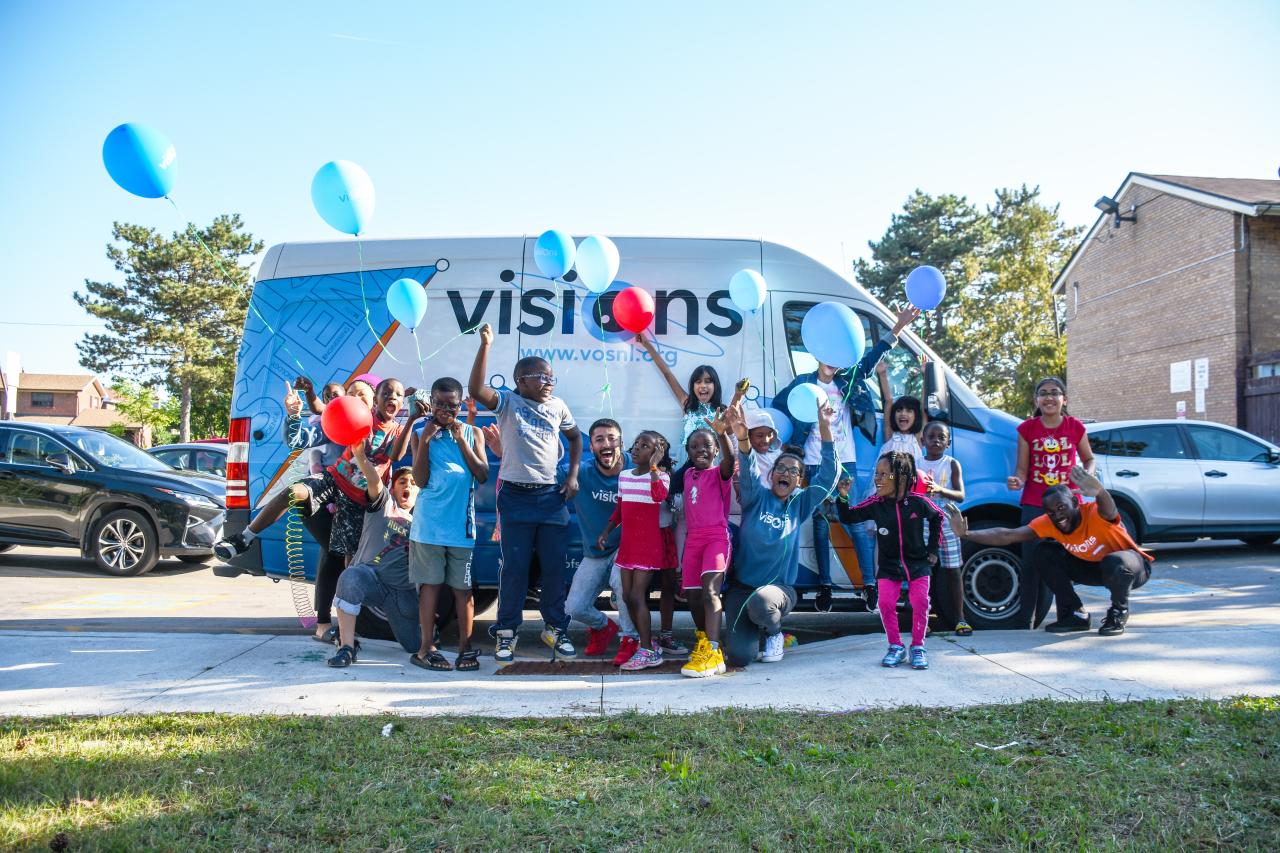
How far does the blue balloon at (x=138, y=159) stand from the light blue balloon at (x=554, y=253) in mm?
2146

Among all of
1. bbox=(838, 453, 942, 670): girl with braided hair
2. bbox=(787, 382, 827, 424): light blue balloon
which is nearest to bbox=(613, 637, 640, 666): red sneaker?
bbox=(838, 453, 942, 670): girl with braided hair

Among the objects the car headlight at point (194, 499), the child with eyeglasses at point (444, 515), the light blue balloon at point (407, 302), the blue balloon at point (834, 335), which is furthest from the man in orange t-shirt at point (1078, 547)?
the car headlight at point (194, 499)

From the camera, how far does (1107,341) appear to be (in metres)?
23.9

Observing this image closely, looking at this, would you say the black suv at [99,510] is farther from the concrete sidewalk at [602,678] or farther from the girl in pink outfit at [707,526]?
the girl in pink outfit at [707,526]

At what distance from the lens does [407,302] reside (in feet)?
18.2

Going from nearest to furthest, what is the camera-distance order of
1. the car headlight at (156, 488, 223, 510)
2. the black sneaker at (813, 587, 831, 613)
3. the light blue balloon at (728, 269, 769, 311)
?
the light blue balloon at (728, 269, 769, 311), the black sneaker at (813, 587, 831, 613), the car headlight at (156, 488, 223, 510)

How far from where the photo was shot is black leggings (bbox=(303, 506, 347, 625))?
18.6 ft

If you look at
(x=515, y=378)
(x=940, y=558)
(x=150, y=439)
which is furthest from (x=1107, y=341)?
(x=150, y=439)

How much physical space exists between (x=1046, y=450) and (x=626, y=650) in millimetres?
3037

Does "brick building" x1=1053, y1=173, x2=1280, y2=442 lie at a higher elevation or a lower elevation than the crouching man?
higher

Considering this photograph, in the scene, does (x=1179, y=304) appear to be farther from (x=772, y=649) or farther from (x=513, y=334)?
(x=513, y=334)

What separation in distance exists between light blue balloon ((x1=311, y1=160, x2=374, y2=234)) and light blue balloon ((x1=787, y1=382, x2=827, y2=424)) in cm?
281

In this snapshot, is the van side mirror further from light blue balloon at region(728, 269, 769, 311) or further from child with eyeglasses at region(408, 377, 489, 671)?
child with eyeglasses at region(408, 377, 489, 671)

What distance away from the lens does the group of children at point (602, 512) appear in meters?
5.21
